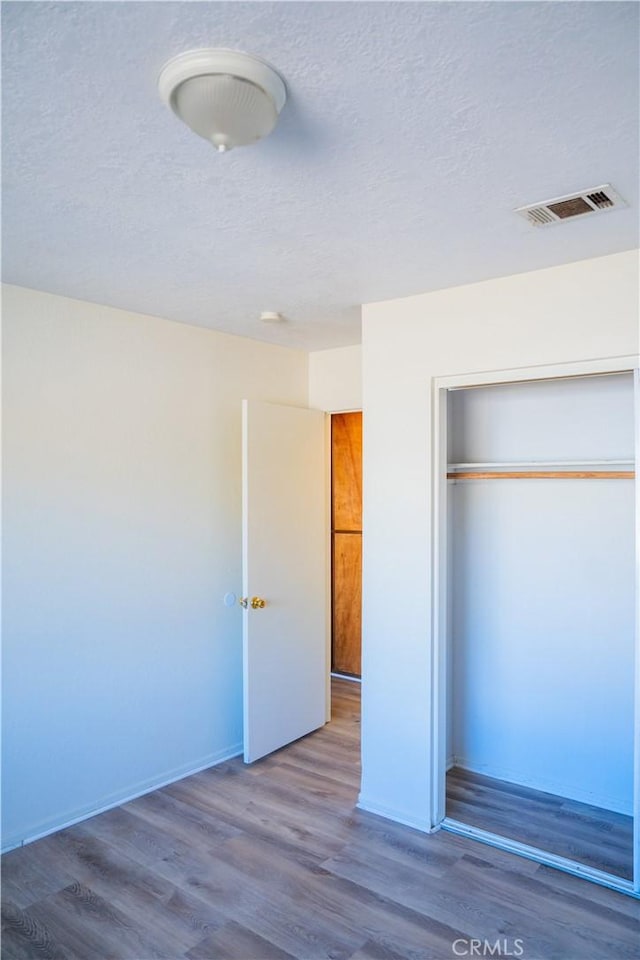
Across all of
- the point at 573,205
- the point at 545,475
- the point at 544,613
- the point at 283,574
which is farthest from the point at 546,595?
the point at 573,205

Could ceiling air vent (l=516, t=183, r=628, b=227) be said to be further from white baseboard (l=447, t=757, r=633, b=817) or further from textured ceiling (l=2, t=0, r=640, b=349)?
white baseboard (l=447, t=757, r=633, b=817)

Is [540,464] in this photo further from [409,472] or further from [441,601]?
[441,601]

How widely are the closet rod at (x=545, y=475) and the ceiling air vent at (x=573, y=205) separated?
55.8 inches

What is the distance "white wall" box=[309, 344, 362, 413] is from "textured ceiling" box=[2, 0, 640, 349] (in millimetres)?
Answer: 1335

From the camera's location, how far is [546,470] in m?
3.37

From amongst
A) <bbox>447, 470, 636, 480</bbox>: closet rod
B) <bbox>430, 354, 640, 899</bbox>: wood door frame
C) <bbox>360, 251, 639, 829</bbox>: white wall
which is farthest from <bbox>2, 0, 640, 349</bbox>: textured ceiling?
<bbox>447, 470, 636, 480</bbox>: closet rod

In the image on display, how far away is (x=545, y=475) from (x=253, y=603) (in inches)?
71.2

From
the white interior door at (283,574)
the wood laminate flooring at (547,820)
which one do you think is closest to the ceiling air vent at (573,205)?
the white interior door at (283,574)

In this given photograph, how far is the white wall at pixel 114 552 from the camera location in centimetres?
292

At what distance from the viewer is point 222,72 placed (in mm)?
1365

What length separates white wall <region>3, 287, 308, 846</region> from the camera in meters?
2.92

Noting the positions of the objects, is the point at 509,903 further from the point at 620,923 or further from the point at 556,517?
the point at 556,517

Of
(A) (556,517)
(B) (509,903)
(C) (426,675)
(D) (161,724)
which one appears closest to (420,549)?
(C) (426,675)

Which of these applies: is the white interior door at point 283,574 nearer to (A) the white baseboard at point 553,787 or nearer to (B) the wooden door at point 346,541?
(A) the white baseboard at point 553,787
